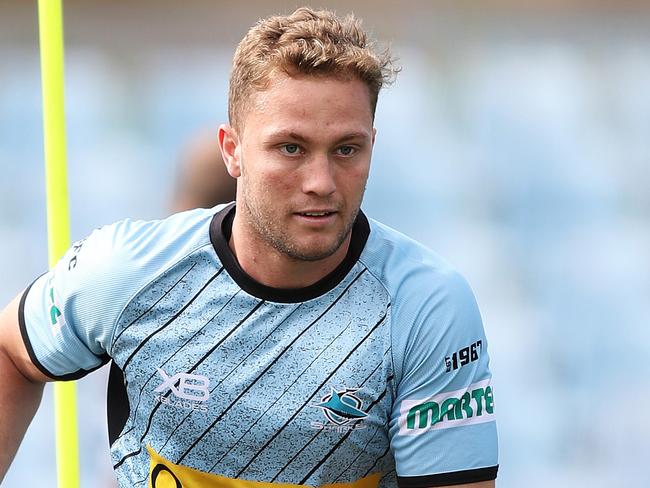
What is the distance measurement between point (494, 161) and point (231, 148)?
17.9 feet

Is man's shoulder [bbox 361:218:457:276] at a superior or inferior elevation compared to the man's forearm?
superior

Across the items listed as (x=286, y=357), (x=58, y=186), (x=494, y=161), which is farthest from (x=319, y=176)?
(x=494, y=161)

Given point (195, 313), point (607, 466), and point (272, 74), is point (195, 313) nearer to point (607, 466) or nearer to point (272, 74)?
point (272, 74)

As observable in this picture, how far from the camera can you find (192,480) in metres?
2.42

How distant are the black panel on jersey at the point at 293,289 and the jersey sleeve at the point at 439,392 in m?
0.13

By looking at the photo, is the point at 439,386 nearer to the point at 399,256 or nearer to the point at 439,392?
the point at 439,392

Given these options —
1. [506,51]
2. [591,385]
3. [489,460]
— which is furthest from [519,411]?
[489,460]

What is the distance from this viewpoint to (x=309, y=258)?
2266 mm

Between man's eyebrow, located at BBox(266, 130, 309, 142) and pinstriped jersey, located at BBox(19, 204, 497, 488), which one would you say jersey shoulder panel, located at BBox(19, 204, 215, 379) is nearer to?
pinstriped jersey, located at BBox(19, 204, 497, 488)

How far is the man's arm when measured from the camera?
256cm

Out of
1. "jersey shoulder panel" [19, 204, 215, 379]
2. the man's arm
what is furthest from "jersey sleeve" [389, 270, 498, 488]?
the man's arm

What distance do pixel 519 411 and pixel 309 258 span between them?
4.60 m

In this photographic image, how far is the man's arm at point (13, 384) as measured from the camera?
2.56 m

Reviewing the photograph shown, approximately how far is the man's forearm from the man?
12 cm
